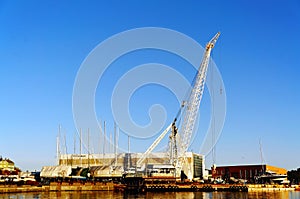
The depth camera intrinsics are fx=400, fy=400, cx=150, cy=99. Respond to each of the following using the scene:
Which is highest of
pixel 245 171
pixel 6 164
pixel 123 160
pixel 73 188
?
pixel 123 160

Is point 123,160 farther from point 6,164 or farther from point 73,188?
point 6,164

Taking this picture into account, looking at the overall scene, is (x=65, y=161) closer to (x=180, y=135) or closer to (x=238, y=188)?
(x=180, y=135)

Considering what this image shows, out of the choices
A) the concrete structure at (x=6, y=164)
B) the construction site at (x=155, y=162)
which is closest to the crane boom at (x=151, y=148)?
the construction site at (x=155, y=162)

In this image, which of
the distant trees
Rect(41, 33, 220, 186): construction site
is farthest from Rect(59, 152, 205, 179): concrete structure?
the distant trees

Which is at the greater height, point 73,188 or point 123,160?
point 123,160

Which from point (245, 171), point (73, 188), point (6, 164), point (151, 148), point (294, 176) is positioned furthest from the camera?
point (294, 176)

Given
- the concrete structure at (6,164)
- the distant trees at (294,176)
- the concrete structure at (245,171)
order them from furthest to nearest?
the concrete structure at (6,164), the distant trees at (294,176), the concrete structure at (245,171)

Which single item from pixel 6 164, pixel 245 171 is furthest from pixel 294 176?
pixel 6 164

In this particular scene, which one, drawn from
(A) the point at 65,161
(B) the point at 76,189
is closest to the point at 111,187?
(B) the point at 76,189

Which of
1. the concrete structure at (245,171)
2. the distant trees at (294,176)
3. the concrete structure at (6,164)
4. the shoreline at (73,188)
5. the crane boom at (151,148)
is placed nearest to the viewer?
the shoreline at (73,188)

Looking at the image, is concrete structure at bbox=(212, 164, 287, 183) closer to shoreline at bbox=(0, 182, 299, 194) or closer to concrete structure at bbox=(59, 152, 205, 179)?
concrete structure at bbox=(59, 152, 205, 179)

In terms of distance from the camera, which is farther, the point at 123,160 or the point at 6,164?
the point at 6,164

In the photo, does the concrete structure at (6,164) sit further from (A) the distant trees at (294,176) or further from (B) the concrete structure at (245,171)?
(A) the distant trees at (294,176)

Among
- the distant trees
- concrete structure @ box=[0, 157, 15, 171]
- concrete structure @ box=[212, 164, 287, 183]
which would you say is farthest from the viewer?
concrete structure @ box=[0, 157, 15, 171]
